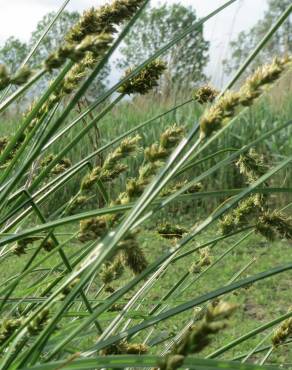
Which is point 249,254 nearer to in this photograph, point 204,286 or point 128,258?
point 204,286

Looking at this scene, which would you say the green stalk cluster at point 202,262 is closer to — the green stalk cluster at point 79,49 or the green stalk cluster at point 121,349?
the green stalk cluster at point 121,349

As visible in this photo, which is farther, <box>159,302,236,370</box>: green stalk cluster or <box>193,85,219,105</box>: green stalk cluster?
<box>193,85,219,105</box>: green stalk cluster

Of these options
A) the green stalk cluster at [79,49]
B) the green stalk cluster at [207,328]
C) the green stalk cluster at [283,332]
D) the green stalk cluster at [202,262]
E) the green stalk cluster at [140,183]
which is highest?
the green stalk cluster at [79,49]

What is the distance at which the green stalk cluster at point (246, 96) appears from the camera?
647 millimetres

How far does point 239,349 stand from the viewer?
10.1ft

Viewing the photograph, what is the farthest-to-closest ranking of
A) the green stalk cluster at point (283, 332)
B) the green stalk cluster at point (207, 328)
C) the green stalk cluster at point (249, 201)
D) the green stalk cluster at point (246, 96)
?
the green stalk cluster at point (249, 201) → the green stalk cluster at point (283, 332) → the green stalk cluster at point (246, 96) → the green stalk cluster at point (207, 328)

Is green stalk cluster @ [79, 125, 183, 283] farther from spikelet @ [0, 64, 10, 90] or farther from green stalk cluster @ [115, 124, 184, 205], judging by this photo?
spikelet @ [0, 64, 10, 90]

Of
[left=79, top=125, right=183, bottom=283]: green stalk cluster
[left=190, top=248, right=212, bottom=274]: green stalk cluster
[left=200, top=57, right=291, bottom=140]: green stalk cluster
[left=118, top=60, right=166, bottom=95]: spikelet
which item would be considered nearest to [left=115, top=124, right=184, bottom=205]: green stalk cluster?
[left=79, top=125, right=183, bottom=283]: green stalk cluster

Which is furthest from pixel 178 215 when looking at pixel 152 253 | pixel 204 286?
pixel 204 286

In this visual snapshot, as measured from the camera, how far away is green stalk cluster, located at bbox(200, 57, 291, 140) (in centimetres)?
65

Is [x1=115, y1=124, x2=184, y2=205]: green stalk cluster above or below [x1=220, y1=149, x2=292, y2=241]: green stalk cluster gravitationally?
above

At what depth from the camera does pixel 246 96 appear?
653 mm

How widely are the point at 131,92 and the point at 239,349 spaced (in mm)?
2249

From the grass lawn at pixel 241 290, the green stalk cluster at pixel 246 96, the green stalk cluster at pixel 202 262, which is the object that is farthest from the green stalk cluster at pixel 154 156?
the grass lawn at pixel 241 290
